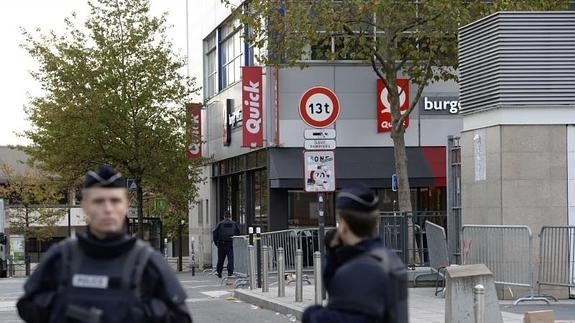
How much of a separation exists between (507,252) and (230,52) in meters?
23.7

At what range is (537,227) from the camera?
Answer: 18.9 metres

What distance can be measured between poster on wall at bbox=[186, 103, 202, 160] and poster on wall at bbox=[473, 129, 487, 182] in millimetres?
22667

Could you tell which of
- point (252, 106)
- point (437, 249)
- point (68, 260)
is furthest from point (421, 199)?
point (68, 260)

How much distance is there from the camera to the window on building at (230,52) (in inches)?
1538

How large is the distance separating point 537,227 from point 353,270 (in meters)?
13.9

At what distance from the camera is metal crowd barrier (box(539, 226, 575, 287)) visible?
59.6 feet

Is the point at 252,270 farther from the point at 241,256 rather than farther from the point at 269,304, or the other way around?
the point at 241,256

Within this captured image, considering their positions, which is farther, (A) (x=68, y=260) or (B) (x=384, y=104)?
(B) (x=384, y=104)

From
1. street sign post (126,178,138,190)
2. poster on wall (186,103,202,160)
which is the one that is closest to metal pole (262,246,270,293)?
street sign post (126,178,138,190)

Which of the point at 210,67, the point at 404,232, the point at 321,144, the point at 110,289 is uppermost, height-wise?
the point at 210,67

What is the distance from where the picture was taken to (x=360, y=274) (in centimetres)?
553

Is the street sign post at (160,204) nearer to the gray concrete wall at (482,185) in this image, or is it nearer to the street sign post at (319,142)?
the gray concrete wall at (482,185)

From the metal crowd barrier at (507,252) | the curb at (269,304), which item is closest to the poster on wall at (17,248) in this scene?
the curb at (269,304)

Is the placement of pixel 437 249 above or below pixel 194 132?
below
